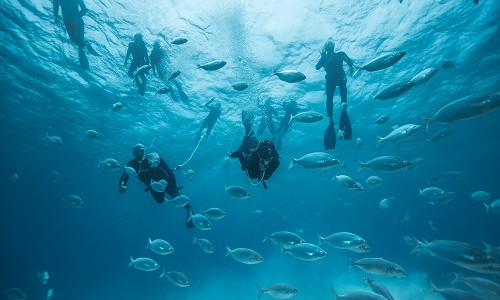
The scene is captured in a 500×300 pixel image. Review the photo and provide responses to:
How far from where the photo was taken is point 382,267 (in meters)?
6.51

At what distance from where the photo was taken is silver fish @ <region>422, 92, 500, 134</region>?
4.45 meters

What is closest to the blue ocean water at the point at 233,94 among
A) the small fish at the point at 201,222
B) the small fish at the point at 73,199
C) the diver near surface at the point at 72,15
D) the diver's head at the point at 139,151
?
the diver near surface at the point at 72,15

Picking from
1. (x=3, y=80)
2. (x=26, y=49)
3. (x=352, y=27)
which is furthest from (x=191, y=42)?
(x=3, y=80)

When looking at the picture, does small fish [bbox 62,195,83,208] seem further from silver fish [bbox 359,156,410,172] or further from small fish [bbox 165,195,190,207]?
silver fish [bbox 359,156,410,172]

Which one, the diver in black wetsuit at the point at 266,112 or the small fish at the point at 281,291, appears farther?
the diver in black wetsuit at the point at 266,112

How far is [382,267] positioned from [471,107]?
428 centimetres

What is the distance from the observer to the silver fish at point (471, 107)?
14.6ft

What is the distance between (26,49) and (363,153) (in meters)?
33.5

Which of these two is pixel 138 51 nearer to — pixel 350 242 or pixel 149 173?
pixel 149 173

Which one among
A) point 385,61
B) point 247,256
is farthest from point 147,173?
point 385,61

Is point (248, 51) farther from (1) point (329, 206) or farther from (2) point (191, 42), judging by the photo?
(1) point (329, 206)

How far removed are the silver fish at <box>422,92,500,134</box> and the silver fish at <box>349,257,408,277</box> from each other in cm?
380

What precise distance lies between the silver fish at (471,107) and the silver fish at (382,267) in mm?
3796

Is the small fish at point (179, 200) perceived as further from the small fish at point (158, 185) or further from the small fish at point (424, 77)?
the small fish at point (424, 77)
